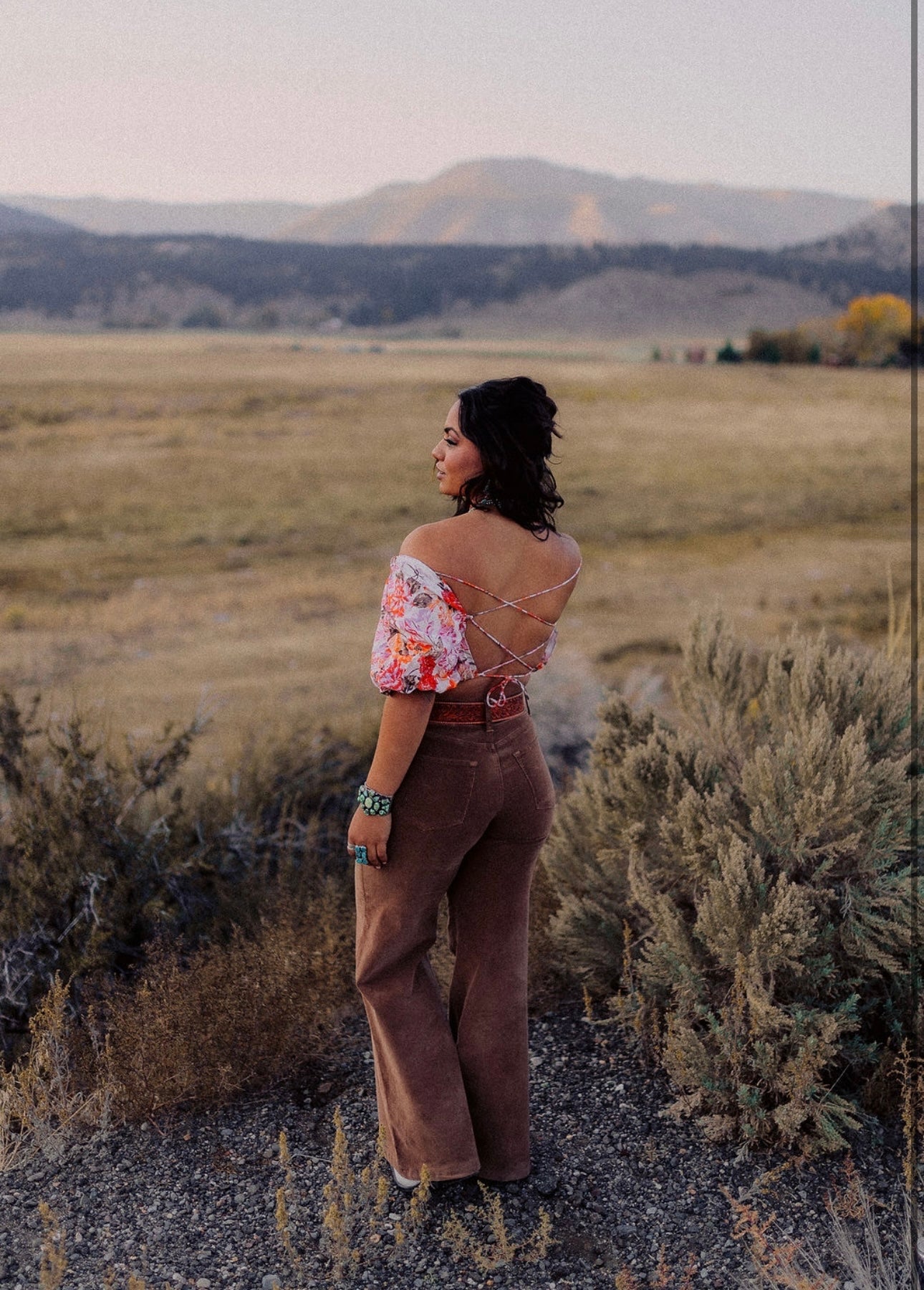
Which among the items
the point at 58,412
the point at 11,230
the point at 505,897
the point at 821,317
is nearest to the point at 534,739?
the point at 505,897

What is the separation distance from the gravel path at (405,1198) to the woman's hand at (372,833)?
96 cm

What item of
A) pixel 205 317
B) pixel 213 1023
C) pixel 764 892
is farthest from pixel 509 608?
pixel 205 317

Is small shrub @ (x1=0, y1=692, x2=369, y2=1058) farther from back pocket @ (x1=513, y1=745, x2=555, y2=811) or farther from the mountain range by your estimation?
the mountain range

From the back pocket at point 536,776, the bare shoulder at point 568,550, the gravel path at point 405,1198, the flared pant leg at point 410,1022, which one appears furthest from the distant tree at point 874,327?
the flared pant leg at point 410,1022

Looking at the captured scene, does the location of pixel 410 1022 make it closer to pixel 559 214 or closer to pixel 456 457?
pixel 456 457

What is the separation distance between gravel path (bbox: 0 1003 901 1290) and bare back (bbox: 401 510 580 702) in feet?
4.44

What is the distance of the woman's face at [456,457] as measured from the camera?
2266 mm

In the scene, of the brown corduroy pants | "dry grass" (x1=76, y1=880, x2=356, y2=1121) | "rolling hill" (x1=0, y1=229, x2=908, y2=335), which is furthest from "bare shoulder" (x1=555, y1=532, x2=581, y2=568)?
"rolling hill" (x1=0, y1=229, x2=908, y2=335)

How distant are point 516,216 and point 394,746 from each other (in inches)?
569

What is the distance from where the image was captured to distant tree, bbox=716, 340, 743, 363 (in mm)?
15477

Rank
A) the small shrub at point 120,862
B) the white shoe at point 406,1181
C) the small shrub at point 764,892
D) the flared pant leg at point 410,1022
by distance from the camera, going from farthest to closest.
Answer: the small shrub at point 120,862
the small shrub at point 764,892
the white shoe at point 406,1181
the flared pant leg at point 410,1022

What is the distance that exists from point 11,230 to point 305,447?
4.19 m

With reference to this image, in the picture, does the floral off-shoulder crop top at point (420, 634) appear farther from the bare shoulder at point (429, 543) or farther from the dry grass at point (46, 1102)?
the dry grass at point (46, 1102)

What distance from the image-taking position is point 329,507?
464 inches
